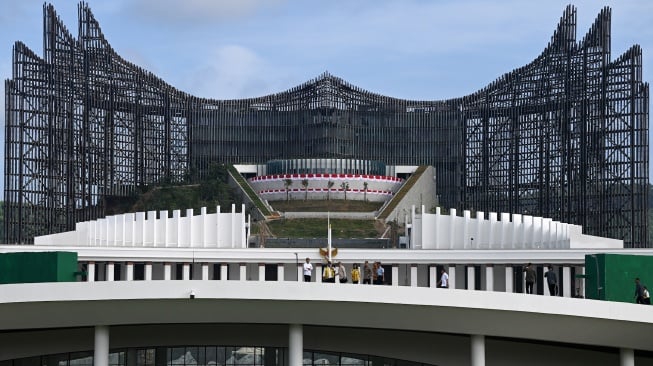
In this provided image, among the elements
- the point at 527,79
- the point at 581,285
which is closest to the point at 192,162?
the point at 527,79

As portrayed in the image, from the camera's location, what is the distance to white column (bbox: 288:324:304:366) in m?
46.8

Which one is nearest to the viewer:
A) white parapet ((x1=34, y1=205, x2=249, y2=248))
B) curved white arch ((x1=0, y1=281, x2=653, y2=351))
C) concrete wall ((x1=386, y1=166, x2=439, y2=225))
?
curved white arch ((x1=0, y1=281, x2=653, y2=351))

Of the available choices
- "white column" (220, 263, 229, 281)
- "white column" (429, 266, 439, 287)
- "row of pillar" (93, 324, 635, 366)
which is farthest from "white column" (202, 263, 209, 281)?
"row of pillar" (93, 324, 635, 366)

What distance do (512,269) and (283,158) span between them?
67.1 meters

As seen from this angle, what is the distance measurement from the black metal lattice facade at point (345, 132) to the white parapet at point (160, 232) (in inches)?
1721

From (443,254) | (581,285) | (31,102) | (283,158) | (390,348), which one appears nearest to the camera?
(390,348)

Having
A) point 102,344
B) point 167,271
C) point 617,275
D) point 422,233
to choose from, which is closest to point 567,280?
point 422,233

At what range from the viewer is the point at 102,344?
47.3m

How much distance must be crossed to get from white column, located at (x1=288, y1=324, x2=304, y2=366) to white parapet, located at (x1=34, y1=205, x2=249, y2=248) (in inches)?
1903

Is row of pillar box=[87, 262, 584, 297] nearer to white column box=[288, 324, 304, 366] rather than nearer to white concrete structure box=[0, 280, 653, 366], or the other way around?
white concrete structure box=[0, 280, 653, 366]

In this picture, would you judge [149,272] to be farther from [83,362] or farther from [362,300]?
[362,300]

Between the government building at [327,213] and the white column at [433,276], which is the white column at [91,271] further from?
the white column at [433,276]

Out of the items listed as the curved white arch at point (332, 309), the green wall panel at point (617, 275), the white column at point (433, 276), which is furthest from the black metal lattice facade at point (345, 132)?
the curved white arch at point (332, 309)

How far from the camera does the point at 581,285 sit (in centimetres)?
8369
